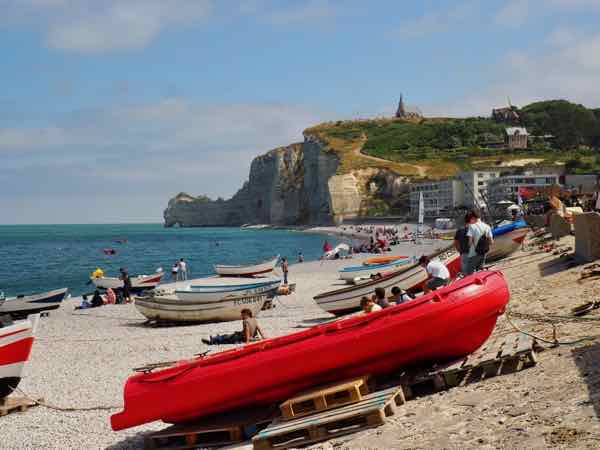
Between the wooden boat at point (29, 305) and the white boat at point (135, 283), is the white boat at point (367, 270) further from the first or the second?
the wooden boat at point (29, 305)

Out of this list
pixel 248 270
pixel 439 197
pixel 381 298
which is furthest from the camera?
pixel 439 197

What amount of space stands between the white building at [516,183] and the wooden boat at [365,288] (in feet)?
256

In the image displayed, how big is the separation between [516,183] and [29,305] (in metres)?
80.6

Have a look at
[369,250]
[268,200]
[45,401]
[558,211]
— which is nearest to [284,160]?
[268,200]

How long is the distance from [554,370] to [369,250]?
162 ft

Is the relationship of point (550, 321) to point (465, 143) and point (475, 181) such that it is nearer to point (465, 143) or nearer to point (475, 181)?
point (475, 181)

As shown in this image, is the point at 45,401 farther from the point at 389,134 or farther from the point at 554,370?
the point at 389,134

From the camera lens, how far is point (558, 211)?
28.0 meters

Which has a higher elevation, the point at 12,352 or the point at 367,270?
the point at 12,352

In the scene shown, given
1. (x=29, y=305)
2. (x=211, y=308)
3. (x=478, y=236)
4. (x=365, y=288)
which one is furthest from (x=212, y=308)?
(x=29, y=305)

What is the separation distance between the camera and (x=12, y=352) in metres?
11.9

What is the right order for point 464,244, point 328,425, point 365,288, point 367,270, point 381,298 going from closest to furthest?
point 328,425
point 464,244
point 381,298
point 365,288
point 367,270

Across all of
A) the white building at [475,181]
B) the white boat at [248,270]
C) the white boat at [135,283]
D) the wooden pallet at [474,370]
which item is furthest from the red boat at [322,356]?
the white building at [475,181]

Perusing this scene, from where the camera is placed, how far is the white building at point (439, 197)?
4112 inches
